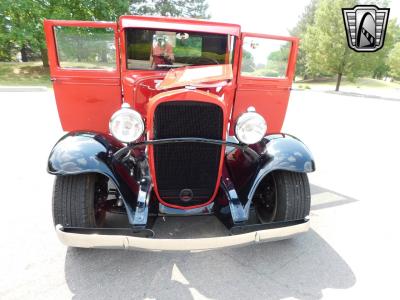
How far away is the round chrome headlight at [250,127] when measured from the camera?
2.34 m

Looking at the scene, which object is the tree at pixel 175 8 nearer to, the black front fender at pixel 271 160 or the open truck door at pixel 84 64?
the open truck door at pixel 84 64

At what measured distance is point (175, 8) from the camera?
A: 96.9ft

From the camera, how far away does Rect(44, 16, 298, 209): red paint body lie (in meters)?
2.89

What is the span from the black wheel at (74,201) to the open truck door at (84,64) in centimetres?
137

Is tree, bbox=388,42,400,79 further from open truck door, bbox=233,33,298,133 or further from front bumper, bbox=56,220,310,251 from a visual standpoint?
front bumper, bbox=56,220,310,251

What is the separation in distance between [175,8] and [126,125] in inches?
1216

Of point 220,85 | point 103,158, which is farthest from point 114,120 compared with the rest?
point 220,85

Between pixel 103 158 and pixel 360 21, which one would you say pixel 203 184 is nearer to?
pixel 103 158

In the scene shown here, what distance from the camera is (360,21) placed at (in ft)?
47.5

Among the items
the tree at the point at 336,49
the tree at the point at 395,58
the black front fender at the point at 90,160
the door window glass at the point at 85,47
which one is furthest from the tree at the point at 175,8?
the black front fender at the point at 90,160

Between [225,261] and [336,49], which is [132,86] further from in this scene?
[336,49]

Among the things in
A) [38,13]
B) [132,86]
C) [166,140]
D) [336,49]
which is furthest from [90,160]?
[336,49]

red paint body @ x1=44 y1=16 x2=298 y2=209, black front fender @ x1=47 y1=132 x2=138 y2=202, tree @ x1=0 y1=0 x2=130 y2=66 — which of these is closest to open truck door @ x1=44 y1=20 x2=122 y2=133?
red paint body @ x1=44 y1=16 x2=298 y2=209

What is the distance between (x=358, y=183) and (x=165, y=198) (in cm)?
333
